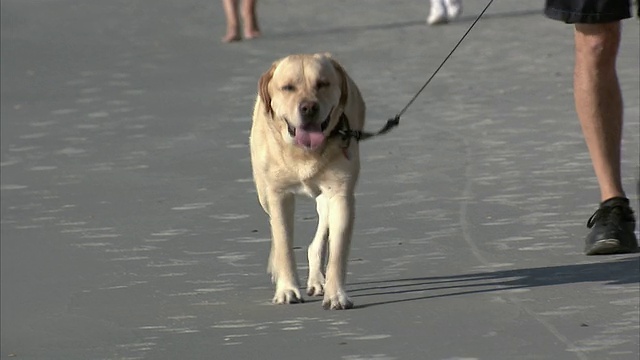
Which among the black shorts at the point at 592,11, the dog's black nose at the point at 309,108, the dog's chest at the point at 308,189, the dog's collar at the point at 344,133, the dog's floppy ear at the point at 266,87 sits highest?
the black shorts at the point at 592,11

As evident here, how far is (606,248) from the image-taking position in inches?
304

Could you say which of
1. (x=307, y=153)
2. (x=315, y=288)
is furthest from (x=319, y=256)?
(x=307, y=153)

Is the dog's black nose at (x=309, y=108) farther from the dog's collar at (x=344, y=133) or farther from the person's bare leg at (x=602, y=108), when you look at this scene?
the person's bare leg at (x=602, y=108)

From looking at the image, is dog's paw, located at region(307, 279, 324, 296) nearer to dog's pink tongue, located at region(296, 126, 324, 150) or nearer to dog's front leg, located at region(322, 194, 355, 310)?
dog's front leg, located at region(322, 194, 355, 310)

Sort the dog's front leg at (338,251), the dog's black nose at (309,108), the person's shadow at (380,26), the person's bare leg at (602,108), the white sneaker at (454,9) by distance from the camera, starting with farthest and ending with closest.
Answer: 1. the white sneaker at (454,9)
2. the person's shadow at (380,26)
3. the person's bare leg at (602,108)
4. the dog's front leg at (338,251)
5. the dog's black nose at (309,108)

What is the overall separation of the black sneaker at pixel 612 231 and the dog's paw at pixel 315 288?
1.21 metres

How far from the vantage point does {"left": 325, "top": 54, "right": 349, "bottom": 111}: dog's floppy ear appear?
6930 millimetres

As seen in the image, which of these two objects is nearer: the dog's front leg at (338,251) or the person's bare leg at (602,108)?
the dog's front leg at (338,251)

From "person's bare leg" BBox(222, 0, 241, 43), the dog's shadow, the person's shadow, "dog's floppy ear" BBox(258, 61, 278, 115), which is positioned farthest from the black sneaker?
the person's shadow

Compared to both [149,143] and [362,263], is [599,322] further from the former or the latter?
[149,143]

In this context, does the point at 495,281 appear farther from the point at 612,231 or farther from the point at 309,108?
the point at 309,108

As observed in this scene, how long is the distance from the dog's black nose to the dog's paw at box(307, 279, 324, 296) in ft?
2.83

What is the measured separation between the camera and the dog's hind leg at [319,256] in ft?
24.1

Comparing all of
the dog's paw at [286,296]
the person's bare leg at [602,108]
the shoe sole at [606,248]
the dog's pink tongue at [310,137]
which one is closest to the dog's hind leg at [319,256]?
the dog's paw at [286,296]
